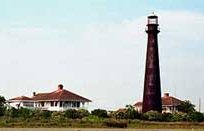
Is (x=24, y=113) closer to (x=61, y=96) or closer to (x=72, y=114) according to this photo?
(x=72, y=114)

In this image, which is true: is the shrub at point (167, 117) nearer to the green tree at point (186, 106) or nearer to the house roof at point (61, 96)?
the green tree at point (186, 106)

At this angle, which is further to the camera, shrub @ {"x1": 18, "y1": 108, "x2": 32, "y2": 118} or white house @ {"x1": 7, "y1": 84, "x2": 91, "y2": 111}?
white house @ {"x1": 7, "y1": 84, "x2": 91, "y2": 111}

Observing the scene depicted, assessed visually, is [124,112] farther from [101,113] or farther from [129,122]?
[129,122]

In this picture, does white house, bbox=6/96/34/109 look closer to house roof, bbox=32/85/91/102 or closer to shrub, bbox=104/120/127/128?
house roof, bbox=32/85/91/102

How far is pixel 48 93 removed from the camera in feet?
281

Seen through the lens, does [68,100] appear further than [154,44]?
Yes

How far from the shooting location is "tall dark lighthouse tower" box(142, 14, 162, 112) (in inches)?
2731

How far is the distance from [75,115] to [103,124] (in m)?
9.15

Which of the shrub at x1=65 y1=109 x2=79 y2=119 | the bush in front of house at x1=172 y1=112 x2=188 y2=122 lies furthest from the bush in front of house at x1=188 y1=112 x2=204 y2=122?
the shrub at x1=65 y1=109 x2=79 y2=119

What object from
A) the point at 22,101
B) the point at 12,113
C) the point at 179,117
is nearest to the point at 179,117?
the point at 179,117

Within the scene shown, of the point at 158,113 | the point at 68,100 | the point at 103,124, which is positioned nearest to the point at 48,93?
the point at 68,100

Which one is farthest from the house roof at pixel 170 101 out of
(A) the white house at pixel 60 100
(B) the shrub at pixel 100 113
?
Result: (B) the shrub at pixel 100 113

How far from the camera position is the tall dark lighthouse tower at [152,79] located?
6938 cm

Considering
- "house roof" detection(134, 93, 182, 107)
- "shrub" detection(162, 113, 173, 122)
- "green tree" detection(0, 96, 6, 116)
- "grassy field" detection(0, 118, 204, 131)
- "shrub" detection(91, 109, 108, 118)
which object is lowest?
"grassy field" detection(0, 118, 204, 131)
